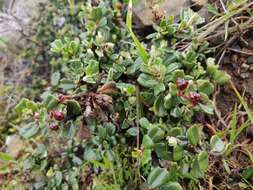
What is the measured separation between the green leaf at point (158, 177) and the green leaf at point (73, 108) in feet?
1.03

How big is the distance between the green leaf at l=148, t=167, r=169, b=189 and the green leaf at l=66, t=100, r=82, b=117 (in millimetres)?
315

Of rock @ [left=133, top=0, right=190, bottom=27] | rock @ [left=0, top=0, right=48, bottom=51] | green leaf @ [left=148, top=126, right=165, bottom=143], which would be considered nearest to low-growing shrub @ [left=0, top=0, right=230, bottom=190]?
green leaf @ [left=148, top=126, right=165, bottom=143]

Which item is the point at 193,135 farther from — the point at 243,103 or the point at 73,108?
the point at 73,108

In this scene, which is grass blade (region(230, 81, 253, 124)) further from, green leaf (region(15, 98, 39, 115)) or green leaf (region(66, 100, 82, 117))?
green leaf (region(15, 98, 39, 115))

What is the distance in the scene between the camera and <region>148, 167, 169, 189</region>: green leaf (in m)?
1.24

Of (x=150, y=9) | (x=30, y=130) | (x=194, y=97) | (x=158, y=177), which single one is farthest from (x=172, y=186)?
(x=150, y=9)

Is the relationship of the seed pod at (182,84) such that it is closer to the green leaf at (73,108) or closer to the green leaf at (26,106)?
the green leaf at (73,108)

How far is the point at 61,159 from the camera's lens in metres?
1.69

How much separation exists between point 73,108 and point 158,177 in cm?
35

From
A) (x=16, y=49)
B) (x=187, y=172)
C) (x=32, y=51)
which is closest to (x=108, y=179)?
(x=187, y=172)

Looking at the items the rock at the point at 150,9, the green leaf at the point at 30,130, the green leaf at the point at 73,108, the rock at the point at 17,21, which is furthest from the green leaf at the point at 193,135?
the rock at the point at 17,21

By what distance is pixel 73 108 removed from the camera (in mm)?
1311

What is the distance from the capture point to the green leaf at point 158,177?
124 cm

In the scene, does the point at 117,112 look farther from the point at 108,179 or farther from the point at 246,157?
the point at 246,157
